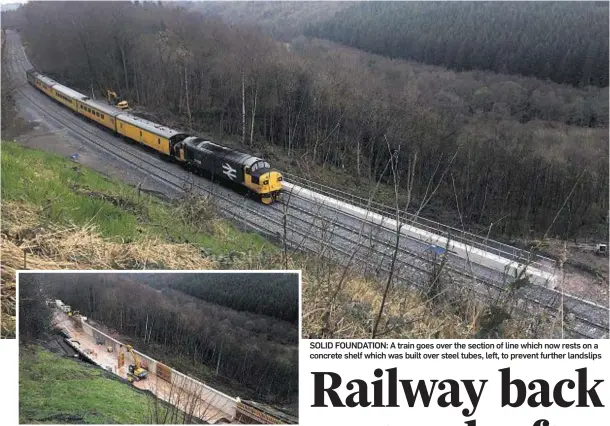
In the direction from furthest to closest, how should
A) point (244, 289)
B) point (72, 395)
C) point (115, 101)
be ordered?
point (115, 101) < point (244, 289) < point (72, 395)

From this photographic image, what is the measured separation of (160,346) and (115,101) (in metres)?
12.3

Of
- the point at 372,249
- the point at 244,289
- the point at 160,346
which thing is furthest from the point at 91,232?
the point at 372,249

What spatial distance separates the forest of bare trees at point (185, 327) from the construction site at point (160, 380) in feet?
0.18

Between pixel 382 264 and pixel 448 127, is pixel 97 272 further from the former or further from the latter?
pixel 448 127

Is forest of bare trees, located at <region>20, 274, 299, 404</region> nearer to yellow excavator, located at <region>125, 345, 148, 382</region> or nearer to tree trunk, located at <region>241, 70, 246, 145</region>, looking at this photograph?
yellow excavator, located at <region>125, 345, 148, 382</region>

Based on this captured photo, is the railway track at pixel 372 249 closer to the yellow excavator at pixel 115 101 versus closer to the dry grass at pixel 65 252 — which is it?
the dry grass at pixel 65 252

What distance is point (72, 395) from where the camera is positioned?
2840mm

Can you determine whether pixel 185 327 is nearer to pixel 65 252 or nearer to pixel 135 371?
pixel 135 371

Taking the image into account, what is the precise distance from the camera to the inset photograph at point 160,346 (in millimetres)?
2885

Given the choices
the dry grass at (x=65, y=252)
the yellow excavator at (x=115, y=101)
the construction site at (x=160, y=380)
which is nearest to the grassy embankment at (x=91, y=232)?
the dry grass at (x=65, y=252)

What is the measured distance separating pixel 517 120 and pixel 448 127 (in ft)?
37.9

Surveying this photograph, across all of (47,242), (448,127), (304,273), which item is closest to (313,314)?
(304,273)

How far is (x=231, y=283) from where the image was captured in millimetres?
2984

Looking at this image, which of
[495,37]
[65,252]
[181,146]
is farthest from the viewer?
[495,37]
